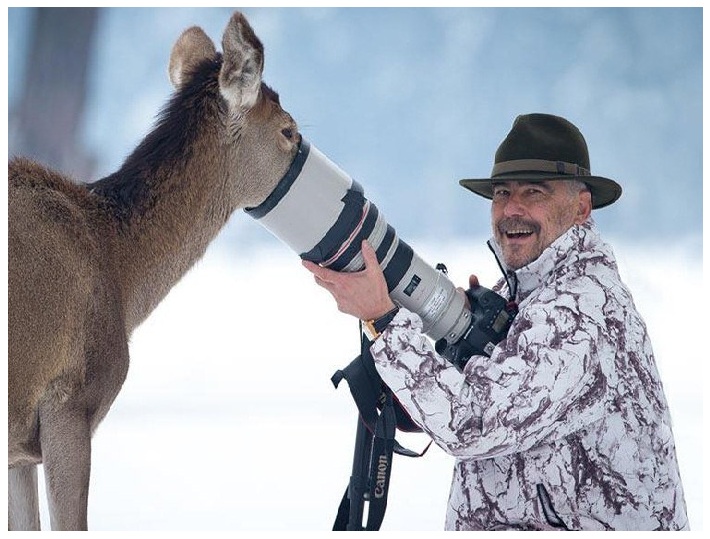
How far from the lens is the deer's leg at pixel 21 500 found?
2.67m

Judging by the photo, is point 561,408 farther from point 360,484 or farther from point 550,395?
point 360,484

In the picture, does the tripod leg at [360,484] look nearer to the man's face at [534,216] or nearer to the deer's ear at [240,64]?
the man's face at [534,216]

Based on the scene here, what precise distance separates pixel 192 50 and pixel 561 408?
1.57 metres

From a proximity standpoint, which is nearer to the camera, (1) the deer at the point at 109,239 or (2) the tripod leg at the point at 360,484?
(1) the deer at the point at 109,239

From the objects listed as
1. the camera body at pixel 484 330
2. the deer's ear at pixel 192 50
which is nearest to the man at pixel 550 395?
the camera body at pixel 484 330

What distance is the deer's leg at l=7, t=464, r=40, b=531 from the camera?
2674 mm

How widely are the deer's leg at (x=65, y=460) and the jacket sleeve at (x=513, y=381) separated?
80 centimetres

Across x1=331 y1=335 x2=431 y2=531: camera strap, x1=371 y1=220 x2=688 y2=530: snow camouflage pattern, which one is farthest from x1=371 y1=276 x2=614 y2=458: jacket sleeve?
x1=331 y1=335 x2=431 y2=531: camera strap

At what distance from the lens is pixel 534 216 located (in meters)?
2.62

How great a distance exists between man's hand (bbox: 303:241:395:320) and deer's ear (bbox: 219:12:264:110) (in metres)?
0.58

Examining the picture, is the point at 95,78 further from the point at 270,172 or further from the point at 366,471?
the point at 366,471

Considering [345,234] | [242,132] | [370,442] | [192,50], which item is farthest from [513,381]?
→ [192,50]

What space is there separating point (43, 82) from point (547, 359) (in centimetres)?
427

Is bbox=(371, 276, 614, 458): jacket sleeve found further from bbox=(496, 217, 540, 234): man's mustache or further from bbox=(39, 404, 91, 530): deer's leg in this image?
bbox=(39, 404, 91, 530): deer's leg
